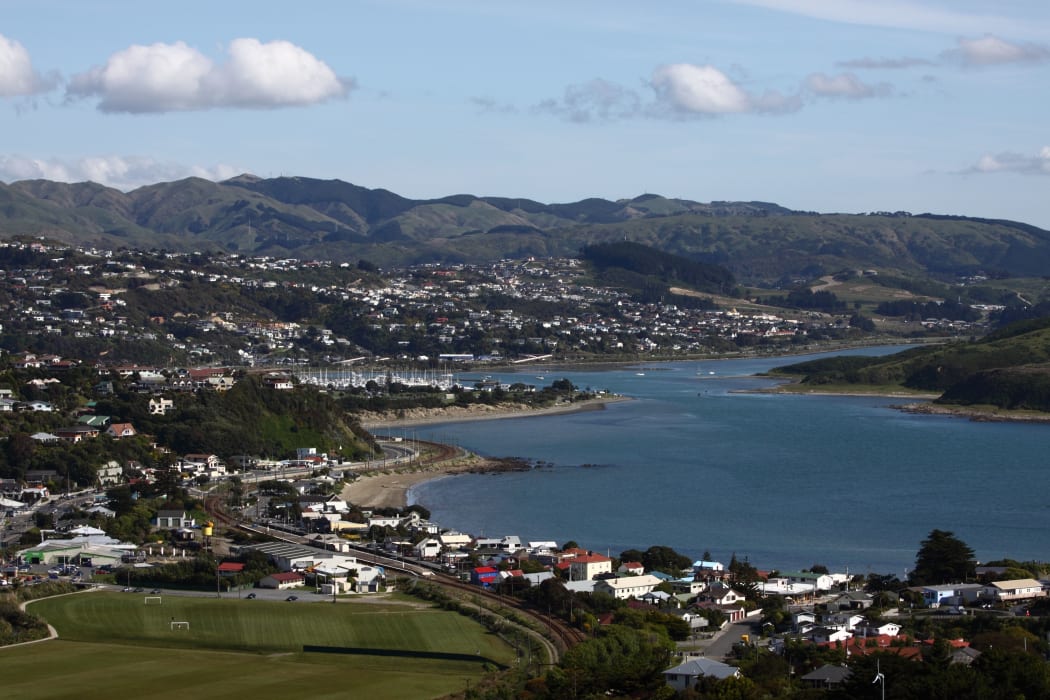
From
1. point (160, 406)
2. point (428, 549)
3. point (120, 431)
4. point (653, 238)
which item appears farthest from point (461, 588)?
point (653, 238)

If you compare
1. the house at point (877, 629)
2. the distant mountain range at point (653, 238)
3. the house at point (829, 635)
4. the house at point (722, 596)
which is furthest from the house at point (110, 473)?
the distant mountain range at point (653, 238)

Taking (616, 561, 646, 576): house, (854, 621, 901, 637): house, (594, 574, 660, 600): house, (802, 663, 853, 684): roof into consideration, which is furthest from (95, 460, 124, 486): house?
(802, 663, 853, 684): roof

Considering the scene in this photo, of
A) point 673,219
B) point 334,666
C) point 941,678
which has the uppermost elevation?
point 673,219

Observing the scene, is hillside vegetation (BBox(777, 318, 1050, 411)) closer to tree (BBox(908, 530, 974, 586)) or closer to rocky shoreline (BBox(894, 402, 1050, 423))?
rocky shoreline (BBox(894, 402, 1050, 423))

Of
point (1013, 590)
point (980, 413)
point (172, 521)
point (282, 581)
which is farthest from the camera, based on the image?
point (980, 413)

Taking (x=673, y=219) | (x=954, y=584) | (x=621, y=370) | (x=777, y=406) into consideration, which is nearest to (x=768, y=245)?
(x=673, y=219)

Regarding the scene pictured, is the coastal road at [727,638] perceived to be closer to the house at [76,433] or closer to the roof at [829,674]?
the roof at [829,674]

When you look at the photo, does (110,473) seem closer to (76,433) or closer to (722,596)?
(76,433)

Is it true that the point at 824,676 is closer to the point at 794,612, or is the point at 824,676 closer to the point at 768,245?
the point at 794,612
